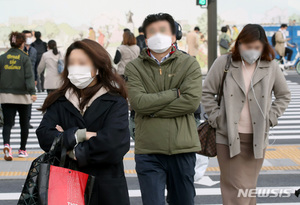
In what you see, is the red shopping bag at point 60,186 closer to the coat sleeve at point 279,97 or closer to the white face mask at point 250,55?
the white face mask at point 250,55

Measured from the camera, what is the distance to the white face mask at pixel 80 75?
3119 millimetres

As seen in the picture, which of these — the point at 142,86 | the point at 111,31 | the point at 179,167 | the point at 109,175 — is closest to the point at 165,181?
the point at 179,167

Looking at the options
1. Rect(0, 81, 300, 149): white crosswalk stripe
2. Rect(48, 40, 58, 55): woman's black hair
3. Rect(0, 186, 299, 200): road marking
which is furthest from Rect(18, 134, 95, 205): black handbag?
Rect(48, 40, 58, 55): woman's black hair

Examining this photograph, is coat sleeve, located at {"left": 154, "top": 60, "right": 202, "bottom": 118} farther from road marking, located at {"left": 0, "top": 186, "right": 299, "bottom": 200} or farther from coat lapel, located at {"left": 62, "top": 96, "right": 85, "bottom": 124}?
road marking, located at {"left": 0, "top": 186, "right": 299, "bottom": 200}

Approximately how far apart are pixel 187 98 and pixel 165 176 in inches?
23.5

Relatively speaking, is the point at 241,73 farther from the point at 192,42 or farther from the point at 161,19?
the point at 192,42

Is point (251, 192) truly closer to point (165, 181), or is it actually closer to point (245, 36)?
point (165, 181)

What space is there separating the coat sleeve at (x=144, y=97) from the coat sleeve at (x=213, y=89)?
1.84 ft

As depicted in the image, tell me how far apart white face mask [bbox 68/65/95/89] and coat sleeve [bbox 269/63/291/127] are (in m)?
1.87

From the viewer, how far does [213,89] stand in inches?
178

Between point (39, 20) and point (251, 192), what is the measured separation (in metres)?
21.4

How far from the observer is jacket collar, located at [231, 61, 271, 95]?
4371 mm

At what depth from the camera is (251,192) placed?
446 cm

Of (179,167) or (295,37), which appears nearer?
(179,167)
